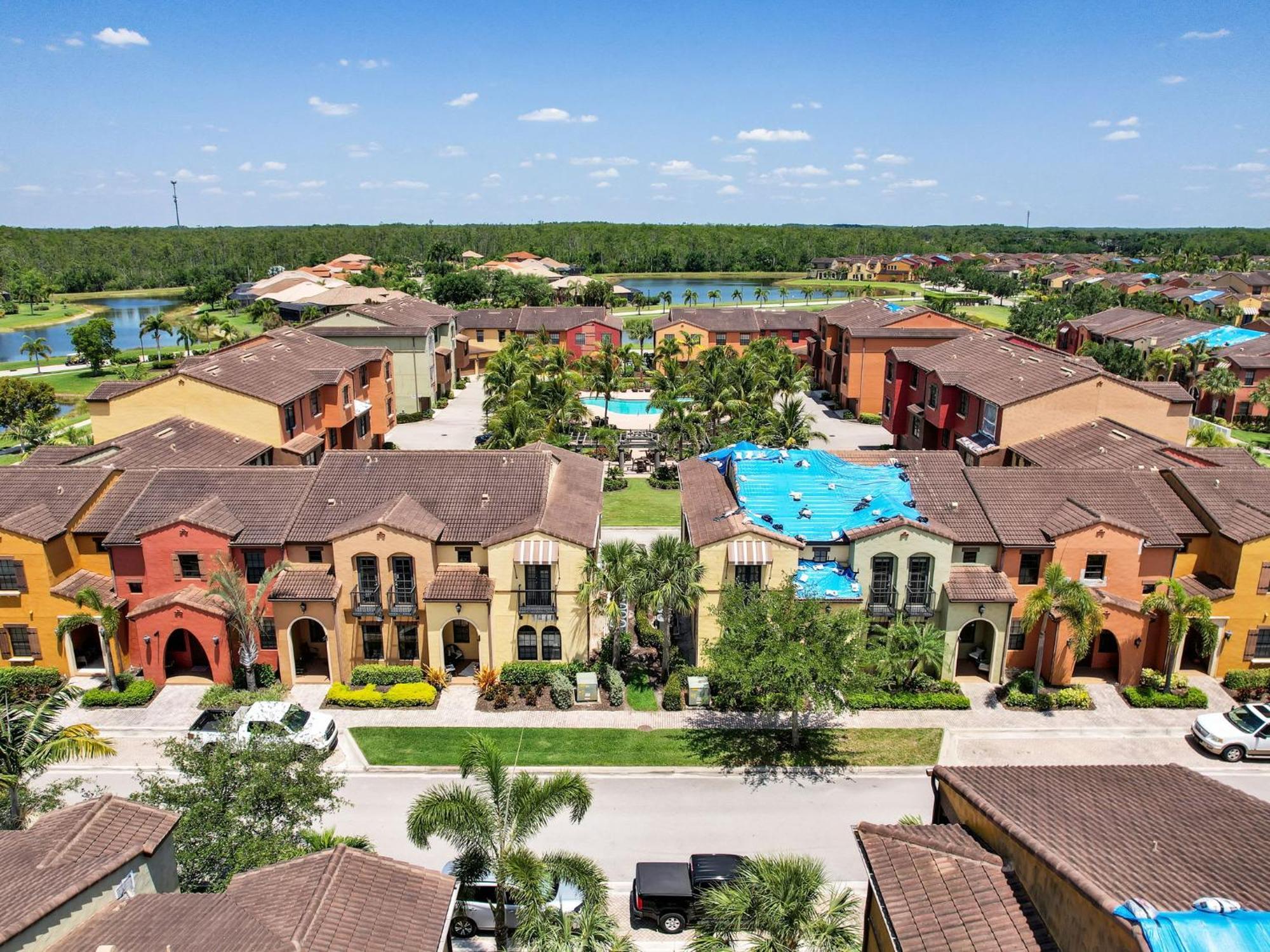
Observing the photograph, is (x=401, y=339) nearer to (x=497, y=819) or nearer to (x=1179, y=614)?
(x=1179, y=614)

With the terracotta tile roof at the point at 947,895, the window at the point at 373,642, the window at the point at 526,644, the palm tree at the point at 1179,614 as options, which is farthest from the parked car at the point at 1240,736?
the window at the point at 373,642

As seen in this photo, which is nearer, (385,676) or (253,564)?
(385,676)

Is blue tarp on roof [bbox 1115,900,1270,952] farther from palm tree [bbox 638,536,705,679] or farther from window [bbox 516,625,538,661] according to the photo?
window [bbox 516,625,538,661]

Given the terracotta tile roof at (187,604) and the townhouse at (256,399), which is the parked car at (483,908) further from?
the townhouse at (256,399)

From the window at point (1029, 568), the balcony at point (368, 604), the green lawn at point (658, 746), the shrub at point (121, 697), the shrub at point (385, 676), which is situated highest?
the window at point (1029, 568)

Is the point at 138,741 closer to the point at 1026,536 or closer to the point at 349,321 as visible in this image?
the point at 1026,536

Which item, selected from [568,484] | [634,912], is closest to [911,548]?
[568,484]

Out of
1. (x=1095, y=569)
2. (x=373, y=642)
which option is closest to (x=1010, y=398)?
(x=1095, y=569)
